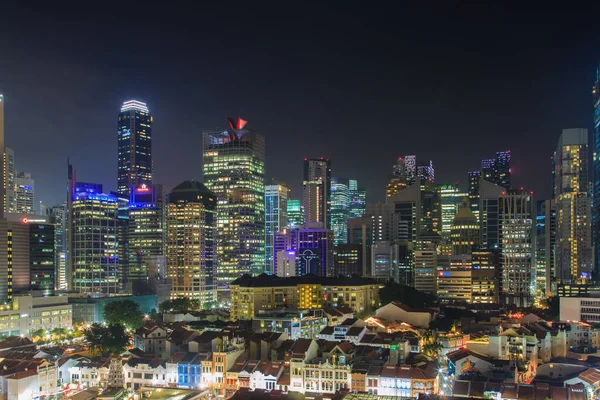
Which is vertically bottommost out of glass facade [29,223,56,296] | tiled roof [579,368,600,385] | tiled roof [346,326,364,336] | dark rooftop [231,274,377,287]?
tiled roof [579,368,600,385]

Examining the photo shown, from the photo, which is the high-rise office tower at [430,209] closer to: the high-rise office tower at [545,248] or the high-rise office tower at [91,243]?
the high-rise office tower at [545,248]

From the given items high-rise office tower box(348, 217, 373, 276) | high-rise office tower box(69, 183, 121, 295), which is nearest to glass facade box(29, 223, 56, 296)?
high-rise office tower box(69, 183, 121, 295)

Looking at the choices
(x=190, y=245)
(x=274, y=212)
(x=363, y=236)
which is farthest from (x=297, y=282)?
(x=274, y=212)

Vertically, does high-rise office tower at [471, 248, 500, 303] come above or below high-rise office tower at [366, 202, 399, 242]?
below

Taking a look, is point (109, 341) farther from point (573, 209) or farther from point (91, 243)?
point (573, 209)

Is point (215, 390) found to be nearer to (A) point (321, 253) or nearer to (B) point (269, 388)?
(B) point (269, 388)

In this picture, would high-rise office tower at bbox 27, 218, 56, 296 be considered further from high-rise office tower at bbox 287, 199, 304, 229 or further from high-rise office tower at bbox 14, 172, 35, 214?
high-rise office tower at bbox 287, 199, 304, 229

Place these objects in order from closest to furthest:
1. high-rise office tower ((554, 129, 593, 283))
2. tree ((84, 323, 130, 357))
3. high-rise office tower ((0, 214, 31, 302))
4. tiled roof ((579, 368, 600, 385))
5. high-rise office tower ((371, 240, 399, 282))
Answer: tiled roof ((579, 368, 600, 385)), tree ((84, 323, 130, 357)), high-rise office tower ((0, 214, 31, 302)), high-rise office tower ((554, 129, 593, 283)), high-rise office tower ((371, 240, 399, 282))
